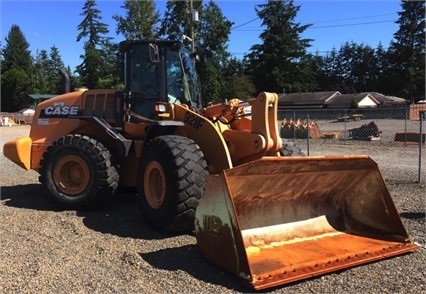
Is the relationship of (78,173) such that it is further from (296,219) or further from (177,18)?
(177,18)

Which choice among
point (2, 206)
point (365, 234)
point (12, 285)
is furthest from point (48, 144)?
point (365, 234)

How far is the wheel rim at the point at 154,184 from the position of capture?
6.04 m

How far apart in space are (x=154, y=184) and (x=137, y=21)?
50.5 metres

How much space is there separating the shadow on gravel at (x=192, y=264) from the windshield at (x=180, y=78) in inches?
103

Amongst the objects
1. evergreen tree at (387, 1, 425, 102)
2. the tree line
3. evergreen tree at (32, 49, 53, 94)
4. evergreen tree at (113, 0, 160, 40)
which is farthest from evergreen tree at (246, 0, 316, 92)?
evergreen tree at (32, 49, 53, 94)

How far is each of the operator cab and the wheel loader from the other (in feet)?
0.05

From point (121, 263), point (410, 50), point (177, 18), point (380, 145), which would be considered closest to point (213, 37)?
point (177, 18)

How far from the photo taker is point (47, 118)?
836 centimetres

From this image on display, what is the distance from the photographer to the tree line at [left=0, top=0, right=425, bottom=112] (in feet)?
167

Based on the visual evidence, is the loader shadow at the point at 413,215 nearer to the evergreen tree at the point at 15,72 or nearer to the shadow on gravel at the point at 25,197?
the shadow on gravel at the point at 25,197

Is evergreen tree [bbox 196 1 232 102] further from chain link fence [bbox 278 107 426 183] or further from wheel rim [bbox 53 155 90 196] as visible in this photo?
wheel rim [bbox 53 155 90 196]

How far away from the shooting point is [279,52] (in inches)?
2830

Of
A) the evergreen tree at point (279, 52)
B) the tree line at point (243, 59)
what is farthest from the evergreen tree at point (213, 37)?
the evergreen tree at point (279, 52)

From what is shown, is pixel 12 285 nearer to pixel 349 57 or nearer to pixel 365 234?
pixel 365 234
